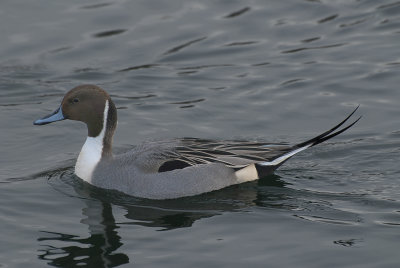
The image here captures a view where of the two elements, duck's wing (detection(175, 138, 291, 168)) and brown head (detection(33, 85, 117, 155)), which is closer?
duck's wing (detection(175, 138, 291, 168))

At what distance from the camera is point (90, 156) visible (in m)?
9.70

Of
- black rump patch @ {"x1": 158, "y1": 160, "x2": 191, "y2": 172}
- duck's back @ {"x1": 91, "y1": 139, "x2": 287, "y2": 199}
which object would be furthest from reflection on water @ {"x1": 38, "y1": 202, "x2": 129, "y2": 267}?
black rump patch @ {"x1": 158, "y1": 160, "x2": 191, "y2": 172}

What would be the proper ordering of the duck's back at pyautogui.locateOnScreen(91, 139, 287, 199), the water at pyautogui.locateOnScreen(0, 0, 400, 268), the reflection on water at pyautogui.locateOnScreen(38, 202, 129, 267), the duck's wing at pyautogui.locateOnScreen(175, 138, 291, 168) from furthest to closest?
the duck's wing at pyautogui.locateOnScreen(175, 138, 291, 168)
the duck's back at pyautogui.locateOnScreen(91, 139, 287, 199)
the water at pyautogui.locateOnScreen(0, 0, 400, 268)
the reflection on water at pyautogui.locateOnScreen(38, 202, 129, 267)

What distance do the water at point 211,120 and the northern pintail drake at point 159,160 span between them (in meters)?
0.15

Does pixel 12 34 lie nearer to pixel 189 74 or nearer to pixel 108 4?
pixel 108 4

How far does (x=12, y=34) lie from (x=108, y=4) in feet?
5.73

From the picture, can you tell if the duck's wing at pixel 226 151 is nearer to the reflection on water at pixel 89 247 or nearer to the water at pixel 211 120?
the water at pixel 211 120

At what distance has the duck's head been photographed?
9672 mm

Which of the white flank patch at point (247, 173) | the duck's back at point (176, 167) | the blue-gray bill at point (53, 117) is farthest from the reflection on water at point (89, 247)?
the white flank patch at point (247, 173)

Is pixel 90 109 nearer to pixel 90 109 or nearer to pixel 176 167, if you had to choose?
pixel 90 109

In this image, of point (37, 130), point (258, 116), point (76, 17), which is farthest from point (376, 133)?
point (76, 17)

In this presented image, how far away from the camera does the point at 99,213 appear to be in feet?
29.5

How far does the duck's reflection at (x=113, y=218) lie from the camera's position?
7.87 metres

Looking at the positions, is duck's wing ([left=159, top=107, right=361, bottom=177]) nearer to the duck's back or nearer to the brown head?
the duck's back
